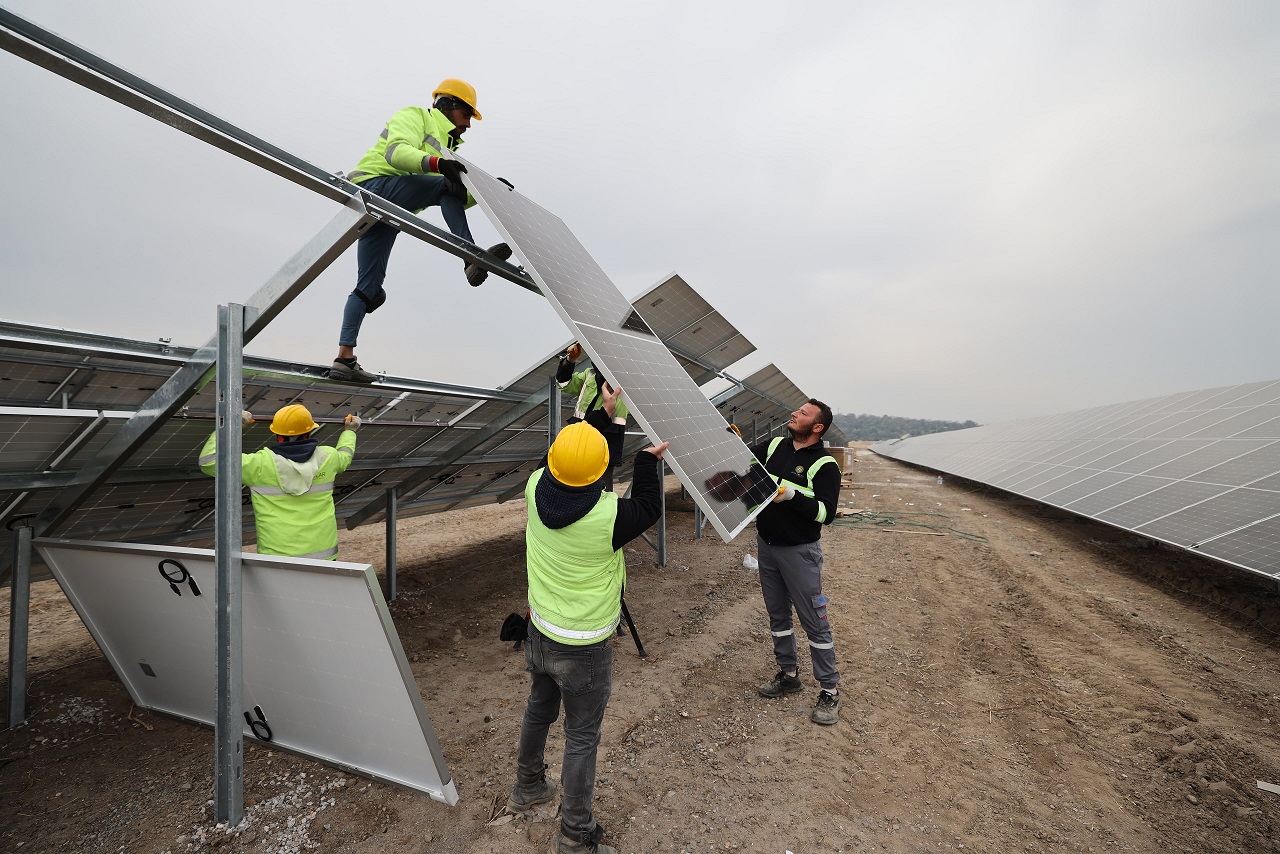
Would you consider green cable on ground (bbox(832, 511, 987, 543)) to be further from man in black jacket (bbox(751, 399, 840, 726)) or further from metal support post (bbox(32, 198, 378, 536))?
metal support post (bbox(32, 198, 378, 536))

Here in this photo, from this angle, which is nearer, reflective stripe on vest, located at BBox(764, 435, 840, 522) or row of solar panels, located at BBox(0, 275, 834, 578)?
row of solar panels, located at BBox(0, 275, 834, 578)

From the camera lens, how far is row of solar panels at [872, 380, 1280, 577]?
26.2ft

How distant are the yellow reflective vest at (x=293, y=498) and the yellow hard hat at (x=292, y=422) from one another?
0.19 meters

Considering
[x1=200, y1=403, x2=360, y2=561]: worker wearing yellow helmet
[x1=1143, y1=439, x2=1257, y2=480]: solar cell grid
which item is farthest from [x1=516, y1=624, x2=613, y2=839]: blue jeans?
[x1=1143, y1=439, x2=1257, y2=480]: solar cell grid

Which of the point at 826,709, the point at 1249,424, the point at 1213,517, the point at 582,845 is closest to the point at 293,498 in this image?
the point at 582,845

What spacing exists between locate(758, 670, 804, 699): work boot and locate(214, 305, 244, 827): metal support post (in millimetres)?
4102

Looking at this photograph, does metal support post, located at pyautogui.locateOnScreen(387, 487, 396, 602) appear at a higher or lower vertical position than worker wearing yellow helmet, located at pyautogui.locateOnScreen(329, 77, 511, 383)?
lower

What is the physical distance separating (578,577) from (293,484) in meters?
2.65

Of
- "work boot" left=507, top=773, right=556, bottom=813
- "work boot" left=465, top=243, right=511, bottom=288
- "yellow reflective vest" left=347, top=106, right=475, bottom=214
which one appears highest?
"yellow reflective vest" left=347, top=106, right=475, bottom=214

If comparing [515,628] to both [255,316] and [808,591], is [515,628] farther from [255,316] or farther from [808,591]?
[255,316]

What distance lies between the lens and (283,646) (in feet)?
11.8

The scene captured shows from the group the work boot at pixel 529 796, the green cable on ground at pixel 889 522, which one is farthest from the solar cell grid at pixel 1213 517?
the work boot at pixel 529 796

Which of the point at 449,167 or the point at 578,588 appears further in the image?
the point at 449,167

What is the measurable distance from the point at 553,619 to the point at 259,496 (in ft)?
9.31
